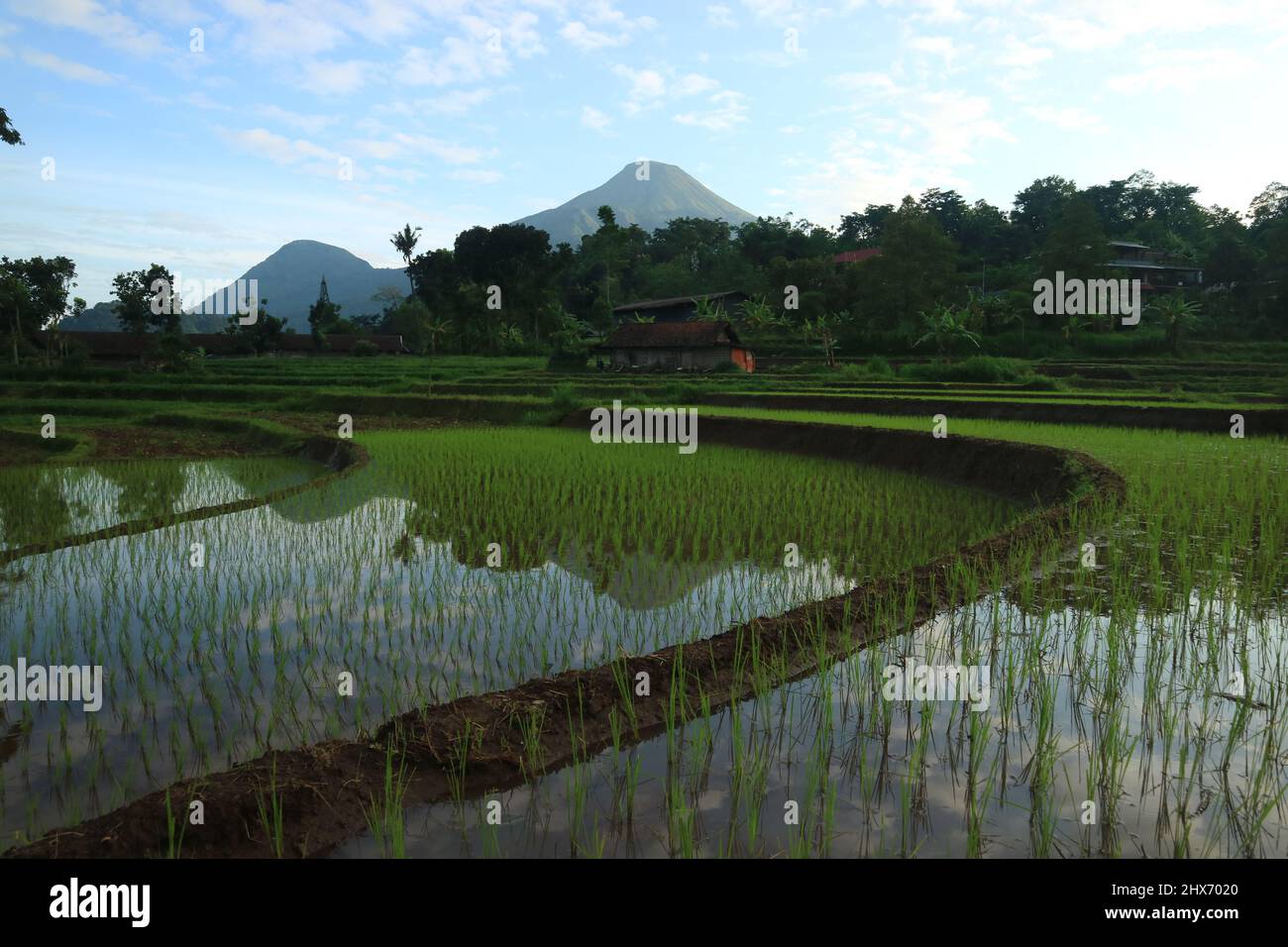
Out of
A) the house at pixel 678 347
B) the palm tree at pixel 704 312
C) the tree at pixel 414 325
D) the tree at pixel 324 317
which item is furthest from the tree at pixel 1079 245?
the tree at pixel 324 317

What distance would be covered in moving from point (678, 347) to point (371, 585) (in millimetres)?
26278

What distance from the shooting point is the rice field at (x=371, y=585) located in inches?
115

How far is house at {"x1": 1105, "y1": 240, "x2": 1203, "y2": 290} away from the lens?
3953cm

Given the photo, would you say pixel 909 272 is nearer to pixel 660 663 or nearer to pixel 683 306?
pixel 683 306

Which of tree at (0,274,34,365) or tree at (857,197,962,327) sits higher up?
tree at (857,197,962,327)

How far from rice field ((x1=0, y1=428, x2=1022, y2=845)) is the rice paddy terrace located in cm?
3

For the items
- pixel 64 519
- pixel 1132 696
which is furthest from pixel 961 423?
pixel 64 519

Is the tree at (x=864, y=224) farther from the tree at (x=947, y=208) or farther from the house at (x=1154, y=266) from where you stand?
the house at (x=1154, y=266)

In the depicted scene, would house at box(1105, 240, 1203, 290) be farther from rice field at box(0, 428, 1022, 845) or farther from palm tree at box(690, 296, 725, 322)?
rice field at box(0, 428, 1022, 845)

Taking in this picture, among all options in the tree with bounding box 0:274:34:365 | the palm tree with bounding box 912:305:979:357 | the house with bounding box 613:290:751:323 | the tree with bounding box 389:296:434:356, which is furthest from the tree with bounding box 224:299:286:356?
the palm tree with bounding box 912:305:979:357

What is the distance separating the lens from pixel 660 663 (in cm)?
323

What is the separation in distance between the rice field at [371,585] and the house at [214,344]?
2959 cm

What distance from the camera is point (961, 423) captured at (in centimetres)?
1202

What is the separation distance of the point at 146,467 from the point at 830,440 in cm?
937
